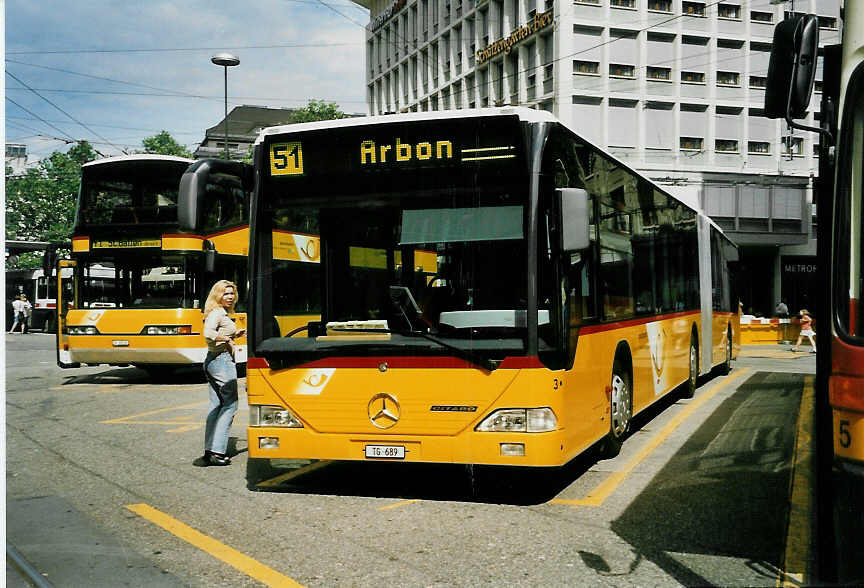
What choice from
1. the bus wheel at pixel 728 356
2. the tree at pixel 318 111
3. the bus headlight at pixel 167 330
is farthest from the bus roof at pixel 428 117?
the tree at pixel 318 111

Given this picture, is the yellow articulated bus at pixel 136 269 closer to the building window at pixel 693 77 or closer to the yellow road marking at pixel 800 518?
the yellow road marking at pixel 800 518

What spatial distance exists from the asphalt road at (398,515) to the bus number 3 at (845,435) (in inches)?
41.4

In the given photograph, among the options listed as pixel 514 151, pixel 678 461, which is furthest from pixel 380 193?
pixel 678 461

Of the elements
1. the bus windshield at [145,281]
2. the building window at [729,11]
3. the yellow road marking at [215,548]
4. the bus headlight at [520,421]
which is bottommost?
the yellow road marking at [215,548]

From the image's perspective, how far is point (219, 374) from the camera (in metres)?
8.52

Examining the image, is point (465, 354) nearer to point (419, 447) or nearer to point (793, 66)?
point (419, 447)

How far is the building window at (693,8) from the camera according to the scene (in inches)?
1668

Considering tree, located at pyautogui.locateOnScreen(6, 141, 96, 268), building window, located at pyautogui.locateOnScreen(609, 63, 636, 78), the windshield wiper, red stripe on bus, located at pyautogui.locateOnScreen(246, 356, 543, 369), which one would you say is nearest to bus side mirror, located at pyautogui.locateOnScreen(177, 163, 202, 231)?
red stripe on bus, located at pyautogui.locateOnScreen(246, 356, 543, 369)

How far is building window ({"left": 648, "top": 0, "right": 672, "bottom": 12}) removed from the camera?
42.4 m

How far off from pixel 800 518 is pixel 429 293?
2903 mm

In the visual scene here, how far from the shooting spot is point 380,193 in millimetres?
6980

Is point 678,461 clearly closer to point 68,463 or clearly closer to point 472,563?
point 472,563

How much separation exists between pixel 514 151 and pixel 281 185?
5.92 feet

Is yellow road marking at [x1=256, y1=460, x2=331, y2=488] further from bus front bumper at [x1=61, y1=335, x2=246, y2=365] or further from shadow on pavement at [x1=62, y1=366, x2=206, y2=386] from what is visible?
shadow on pavement at [x1=62, y1=366, x2=206, y2=386]
